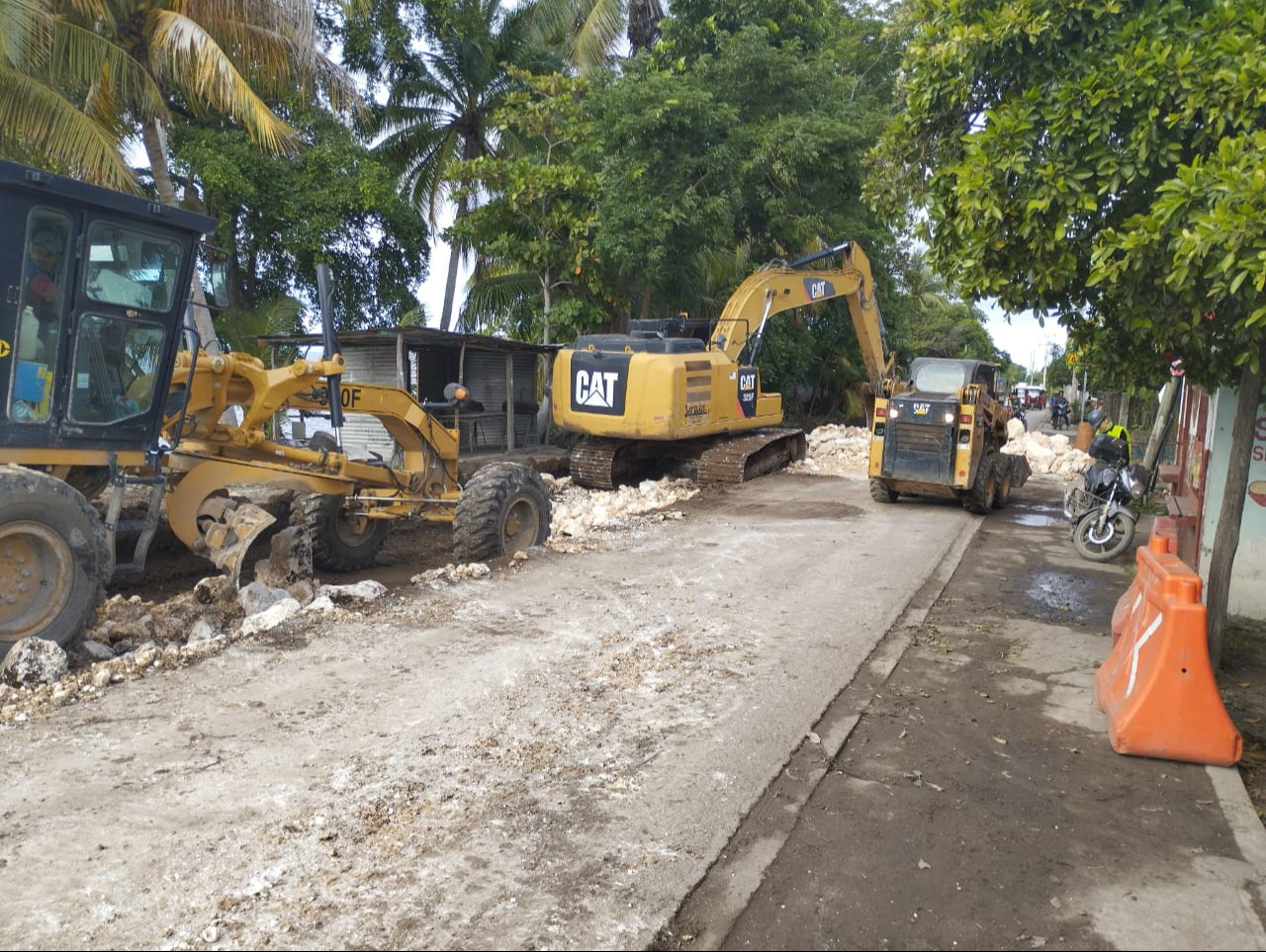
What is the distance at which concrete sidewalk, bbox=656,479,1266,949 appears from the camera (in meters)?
3.55

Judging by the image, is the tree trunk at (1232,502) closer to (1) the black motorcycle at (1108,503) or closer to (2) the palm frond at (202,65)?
(1) the black motorcycle at (1108,503)

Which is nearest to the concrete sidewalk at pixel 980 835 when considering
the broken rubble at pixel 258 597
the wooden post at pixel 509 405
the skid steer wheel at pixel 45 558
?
the broken rubble at pixel 258 597

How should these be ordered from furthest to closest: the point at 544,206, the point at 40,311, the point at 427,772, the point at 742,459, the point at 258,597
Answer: the point at 544,206 < the point at 742,459 < the point at 258,597 < the point at 40,311 < the point at 427,772

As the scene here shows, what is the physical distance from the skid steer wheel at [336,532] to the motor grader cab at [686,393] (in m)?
5.31

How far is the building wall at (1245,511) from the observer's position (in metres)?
7.70

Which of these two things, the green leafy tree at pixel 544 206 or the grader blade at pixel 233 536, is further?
the green leafy tree at pixel 544 206

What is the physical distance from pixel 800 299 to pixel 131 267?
39.6ft

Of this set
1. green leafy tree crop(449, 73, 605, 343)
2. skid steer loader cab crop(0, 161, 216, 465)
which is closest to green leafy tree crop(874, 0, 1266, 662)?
skid steer loader cab crop(0, 161, 216, 465)

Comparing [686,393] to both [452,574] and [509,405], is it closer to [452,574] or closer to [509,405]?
[509,405]

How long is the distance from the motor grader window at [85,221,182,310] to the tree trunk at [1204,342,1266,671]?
702 cm

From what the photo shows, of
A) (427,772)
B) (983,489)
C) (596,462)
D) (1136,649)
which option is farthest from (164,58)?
(1136,649)

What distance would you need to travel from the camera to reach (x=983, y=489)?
511 inches

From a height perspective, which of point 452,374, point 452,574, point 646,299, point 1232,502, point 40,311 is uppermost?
point 646,299

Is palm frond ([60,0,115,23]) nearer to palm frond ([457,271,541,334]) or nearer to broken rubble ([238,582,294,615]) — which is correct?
palm frond ([457,271,541,334])
